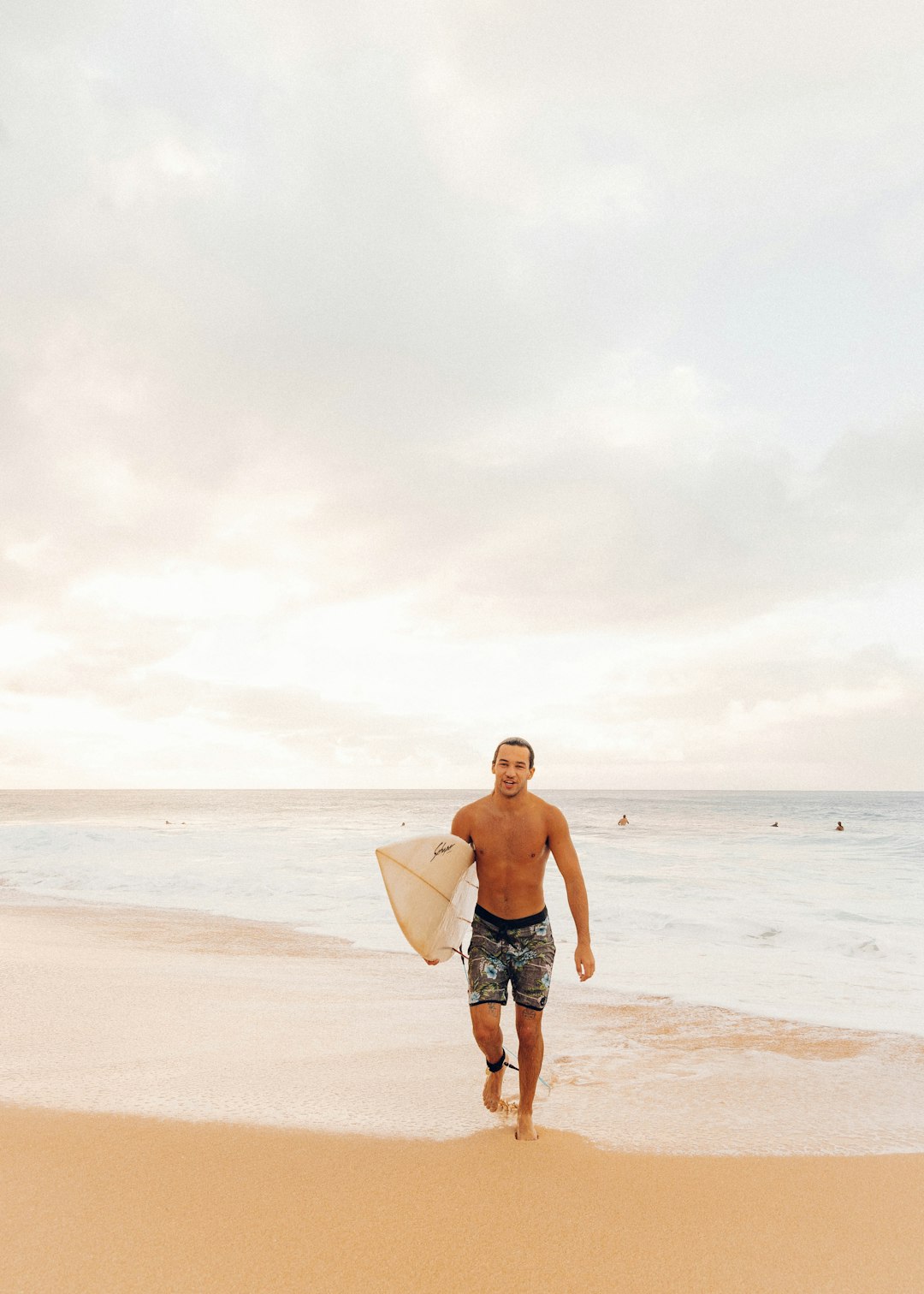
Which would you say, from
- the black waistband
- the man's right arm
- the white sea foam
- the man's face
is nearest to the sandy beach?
the black waistband

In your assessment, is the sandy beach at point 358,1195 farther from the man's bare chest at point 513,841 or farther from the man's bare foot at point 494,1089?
the man's bare chest at point 513,841

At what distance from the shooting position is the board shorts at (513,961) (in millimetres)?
Answer: 4266

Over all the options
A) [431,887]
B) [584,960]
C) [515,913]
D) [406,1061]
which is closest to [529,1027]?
[584,960]

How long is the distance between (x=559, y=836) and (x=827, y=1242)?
2.01 metres

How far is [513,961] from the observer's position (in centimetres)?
433

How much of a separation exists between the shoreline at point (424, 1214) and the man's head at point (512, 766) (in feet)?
5.56

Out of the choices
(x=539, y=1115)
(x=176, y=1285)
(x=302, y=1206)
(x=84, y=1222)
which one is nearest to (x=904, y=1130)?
(x=539, y=1115)

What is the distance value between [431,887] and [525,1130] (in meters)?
1.28

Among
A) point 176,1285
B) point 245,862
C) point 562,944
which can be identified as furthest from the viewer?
point 245,862

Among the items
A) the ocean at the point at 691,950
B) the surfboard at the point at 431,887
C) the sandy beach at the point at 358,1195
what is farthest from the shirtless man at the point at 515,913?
the ocean at the point at 691,950

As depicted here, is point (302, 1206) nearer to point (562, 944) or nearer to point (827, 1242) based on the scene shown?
point (827, 1242)

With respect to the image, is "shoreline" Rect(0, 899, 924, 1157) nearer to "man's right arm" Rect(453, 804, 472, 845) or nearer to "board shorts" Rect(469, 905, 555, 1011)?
"board shorts" Rect(469, 905, 555, 1011)

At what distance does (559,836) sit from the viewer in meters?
4.46

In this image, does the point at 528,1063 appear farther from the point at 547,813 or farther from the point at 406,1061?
the point at 406,1061
